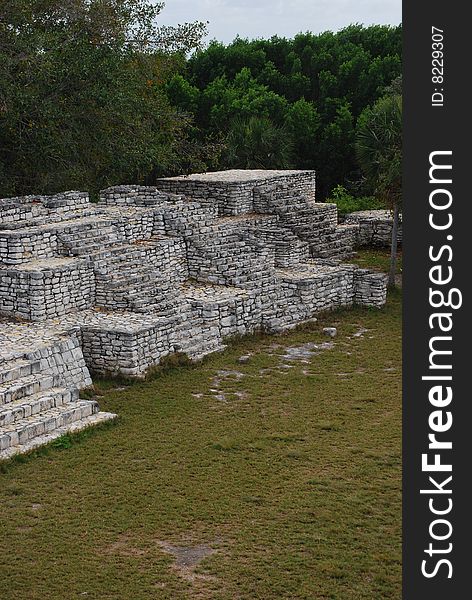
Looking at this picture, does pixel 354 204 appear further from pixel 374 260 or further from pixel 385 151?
pixel 385 151

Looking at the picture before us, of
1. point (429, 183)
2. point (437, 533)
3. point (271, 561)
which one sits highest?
point (429, 183)

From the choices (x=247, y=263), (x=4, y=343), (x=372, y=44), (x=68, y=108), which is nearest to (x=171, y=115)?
(x=68, y=108)

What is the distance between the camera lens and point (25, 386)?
13.7 m

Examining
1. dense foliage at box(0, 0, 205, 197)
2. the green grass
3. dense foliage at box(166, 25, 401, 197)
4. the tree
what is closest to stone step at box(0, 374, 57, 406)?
dense foliage at box(0, 0, 205, 197)

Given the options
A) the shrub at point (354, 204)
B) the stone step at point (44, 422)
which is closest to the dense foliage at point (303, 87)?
the shrub at point (354, 204)

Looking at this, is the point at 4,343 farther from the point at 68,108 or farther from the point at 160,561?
the point at 68,108

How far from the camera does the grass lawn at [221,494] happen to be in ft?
32.4

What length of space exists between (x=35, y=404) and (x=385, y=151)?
34.6ft

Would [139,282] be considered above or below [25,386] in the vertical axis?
above

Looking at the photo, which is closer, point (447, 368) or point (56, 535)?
point (447, 368)

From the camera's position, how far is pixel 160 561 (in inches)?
403

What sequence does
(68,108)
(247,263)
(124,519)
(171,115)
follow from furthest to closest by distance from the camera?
(171,115), (68,108), (247,263), (124,519)

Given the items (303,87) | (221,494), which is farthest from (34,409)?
(303,87)

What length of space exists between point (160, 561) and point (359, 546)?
77.9 inches
